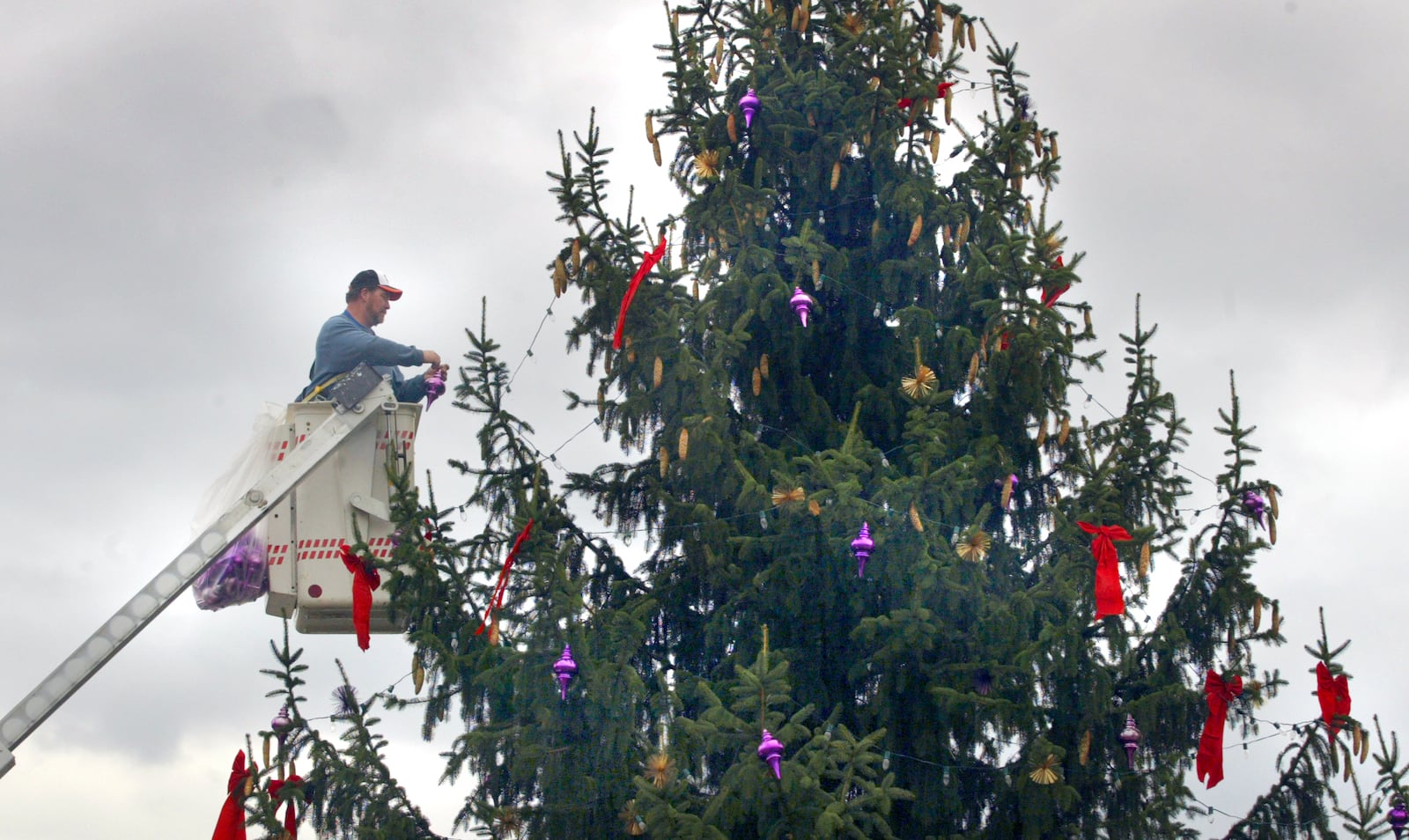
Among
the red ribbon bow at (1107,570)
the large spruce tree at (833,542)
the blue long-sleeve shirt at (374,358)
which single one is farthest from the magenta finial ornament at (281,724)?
the red ribbon bow at (1107,570)

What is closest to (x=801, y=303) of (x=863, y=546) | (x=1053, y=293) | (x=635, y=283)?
(x=635, y=283)

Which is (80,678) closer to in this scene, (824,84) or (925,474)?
(925,474)

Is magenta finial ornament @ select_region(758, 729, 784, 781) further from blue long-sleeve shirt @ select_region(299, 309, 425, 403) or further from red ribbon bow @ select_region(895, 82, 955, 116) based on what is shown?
red ribbon bow @ select_region(895, 82, 955, 116)

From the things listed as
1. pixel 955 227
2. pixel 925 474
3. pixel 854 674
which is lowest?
pixel 854 674

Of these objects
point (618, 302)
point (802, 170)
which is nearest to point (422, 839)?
point (618, 302)

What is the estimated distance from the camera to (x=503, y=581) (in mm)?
10977

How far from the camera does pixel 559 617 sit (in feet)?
33.2

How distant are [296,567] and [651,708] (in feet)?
10.1

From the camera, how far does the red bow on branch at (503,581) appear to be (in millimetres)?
10875

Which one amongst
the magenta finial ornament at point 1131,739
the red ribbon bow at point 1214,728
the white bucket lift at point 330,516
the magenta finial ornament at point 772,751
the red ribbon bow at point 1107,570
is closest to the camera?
the magenta finial ornament at point 772,751

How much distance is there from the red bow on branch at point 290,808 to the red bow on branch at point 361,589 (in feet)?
3.40

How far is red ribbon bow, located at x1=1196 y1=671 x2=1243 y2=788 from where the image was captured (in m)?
10.9

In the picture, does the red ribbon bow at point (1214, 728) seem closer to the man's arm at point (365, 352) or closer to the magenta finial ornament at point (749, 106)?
the magenta finial ornament at point (749, 106)

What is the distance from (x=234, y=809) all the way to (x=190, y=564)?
5.59 ft
